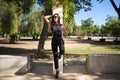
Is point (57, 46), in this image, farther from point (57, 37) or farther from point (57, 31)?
point (57, 31)

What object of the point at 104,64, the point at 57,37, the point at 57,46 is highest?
the point at 57,37

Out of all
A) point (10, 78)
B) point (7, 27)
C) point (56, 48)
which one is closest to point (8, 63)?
point (10, 78)

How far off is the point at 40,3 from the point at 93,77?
9771mm

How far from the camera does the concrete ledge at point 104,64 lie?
340 inches

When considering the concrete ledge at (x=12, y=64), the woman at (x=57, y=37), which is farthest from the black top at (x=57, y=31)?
the concrete ledge at (x=12, y=64)

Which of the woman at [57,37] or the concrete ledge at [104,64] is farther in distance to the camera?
the concrete ledge at [104,64]

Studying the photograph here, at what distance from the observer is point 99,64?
8656mm

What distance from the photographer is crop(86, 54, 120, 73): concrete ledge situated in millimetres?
8633

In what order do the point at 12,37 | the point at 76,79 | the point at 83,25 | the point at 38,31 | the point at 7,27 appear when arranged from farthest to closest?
the point at 83,25
the point at 38,31
the point at 12,37
the point at 7,27
the point at 76,79

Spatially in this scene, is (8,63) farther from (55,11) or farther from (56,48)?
(55,11)

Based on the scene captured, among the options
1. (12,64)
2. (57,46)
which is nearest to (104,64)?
(57,46)

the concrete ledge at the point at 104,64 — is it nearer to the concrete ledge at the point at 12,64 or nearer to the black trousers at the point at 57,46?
the black trousers at the point at 57,46

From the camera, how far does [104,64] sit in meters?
8.65

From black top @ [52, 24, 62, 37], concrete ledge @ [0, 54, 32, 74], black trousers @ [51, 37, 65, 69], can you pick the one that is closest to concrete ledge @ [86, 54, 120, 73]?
black trousers @ [51, 37, 65, 69]
